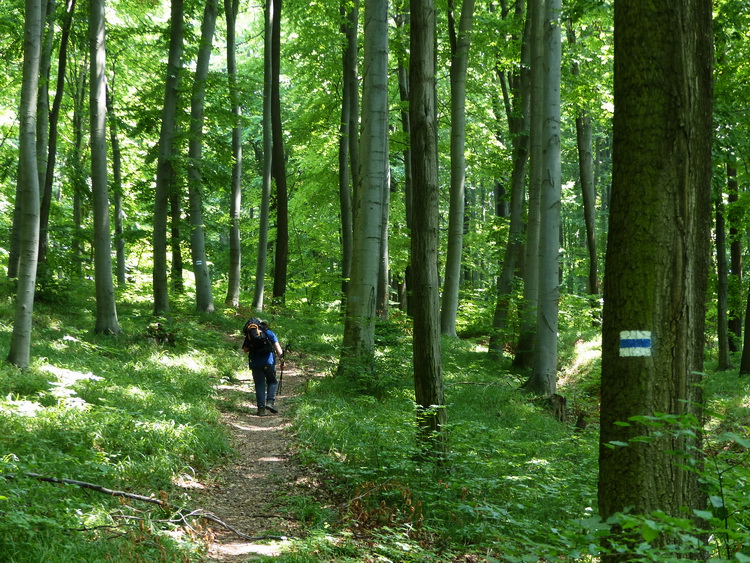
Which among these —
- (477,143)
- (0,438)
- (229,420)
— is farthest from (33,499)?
(477,143)

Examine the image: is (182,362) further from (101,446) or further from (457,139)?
(457,139)

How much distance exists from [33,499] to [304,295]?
892 inches

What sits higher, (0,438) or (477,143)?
(477,143)

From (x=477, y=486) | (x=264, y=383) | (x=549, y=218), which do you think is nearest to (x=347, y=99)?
(x=549, y=218)

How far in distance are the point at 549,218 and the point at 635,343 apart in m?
8.11

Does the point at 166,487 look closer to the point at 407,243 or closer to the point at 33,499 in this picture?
the point at 33,499

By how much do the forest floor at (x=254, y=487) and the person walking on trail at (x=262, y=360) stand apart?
326 millimetres

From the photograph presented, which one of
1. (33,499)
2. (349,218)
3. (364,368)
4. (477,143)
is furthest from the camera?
(477,143)

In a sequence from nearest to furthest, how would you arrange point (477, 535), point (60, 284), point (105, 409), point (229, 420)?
point (477, 535) < point (105, 409) < point (229, 420) < point (60, 284)

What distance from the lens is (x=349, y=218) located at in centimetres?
1969

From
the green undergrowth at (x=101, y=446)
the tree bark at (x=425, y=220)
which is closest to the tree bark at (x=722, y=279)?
the tree bark at (x=425, y=220)

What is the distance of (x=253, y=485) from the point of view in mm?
6219

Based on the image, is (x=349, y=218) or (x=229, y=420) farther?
(x=349, y=218)

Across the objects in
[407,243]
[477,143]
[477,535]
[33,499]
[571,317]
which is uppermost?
[477,143]
